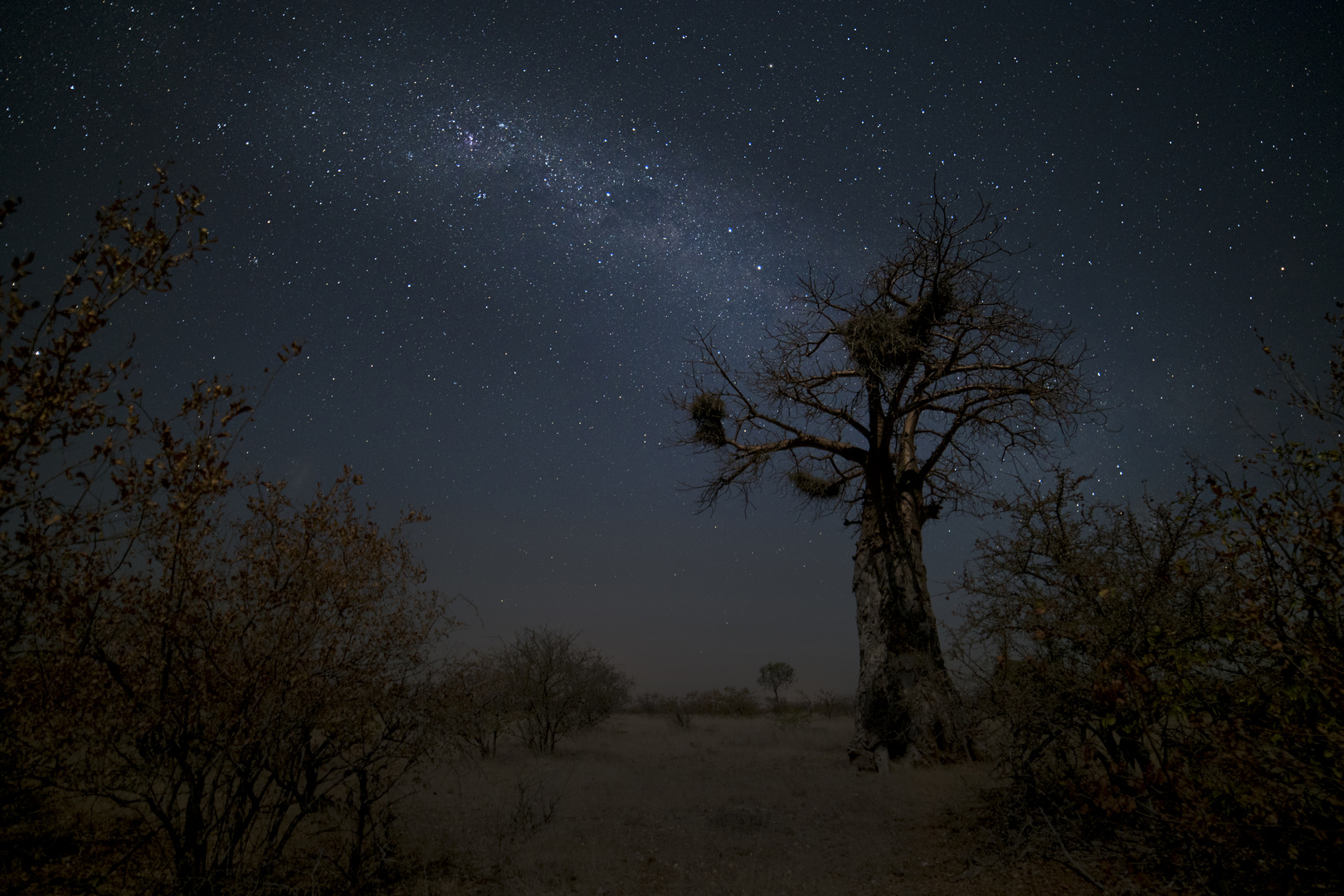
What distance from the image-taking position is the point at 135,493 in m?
3.01

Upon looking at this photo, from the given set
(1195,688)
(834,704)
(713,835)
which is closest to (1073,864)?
(1195,688)

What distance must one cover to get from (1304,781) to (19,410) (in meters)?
5.19

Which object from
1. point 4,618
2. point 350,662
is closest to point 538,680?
point 350,662

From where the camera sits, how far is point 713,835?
271 inches

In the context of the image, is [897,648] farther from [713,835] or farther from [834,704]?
[834,704]

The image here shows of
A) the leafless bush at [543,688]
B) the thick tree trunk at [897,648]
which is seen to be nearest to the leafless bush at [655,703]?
the leafless bush at [543,688]

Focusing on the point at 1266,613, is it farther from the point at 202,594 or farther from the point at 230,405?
the point at 202,594

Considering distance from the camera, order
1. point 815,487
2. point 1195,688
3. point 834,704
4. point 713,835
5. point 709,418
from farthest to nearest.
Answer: point 834,704, point 815,487, point 709,418, point 713,835, point 1195,688

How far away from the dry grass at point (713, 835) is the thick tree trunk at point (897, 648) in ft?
1.54

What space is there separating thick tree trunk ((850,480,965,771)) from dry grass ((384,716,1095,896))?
0.47 m

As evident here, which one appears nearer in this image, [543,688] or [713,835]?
[713,835]

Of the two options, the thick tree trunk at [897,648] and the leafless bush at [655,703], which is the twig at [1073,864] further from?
the leafless bush at [655,703]

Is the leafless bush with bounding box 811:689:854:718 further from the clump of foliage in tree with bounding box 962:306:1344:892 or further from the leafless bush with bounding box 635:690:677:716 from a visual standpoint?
the clump of foliage in tree with bounding box 962:306:1344:892

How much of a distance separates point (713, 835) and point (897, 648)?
4.48 metres
